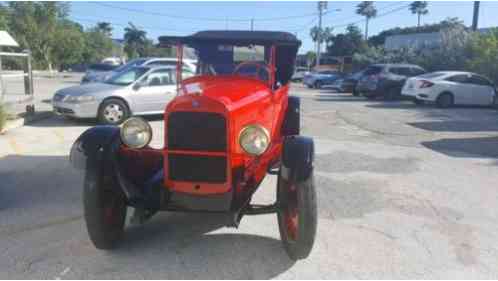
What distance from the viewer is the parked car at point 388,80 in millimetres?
19109

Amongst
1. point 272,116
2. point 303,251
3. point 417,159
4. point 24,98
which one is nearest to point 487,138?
point 417,159

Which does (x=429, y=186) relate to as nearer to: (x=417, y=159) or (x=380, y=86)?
(x=417, y=159)

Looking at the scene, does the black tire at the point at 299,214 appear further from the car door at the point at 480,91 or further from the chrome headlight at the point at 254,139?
the car door at the point at 480,91

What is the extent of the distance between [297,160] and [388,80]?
54.5 ft

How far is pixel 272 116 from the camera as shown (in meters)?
4.98

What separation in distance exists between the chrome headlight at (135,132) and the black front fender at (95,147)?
171 millimetres

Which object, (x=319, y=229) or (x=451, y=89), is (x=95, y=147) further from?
(x=451, y=89)

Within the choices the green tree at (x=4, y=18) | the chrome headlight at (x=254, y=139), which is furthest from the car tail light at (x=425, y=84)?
the green tree at (x=4, y=18)

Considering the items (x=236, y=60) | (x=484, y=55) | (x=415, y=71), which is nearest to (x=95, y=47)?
(x=415, y=71)

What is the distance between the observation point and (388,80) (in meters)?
19.1

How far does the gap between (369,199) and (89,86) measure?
25.9 ft

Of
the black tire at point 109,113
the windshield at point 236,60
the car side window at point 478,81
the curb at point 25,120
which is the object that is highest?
the windshield at point 236,60

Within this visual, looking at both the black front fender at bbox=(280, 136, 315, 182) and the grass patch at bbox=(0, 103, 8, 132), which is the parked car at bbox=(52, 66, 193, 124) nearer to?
the grass patch at bbox=(0, 103, 8, 132)

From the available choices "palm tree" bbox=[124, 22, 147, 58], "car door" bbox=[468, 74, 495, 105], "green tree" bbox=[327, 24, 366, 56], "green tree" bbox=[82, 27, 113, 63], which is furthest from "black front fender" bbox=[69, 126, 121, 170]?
"palm tree" bbox=[124, 22, 147, 58]
